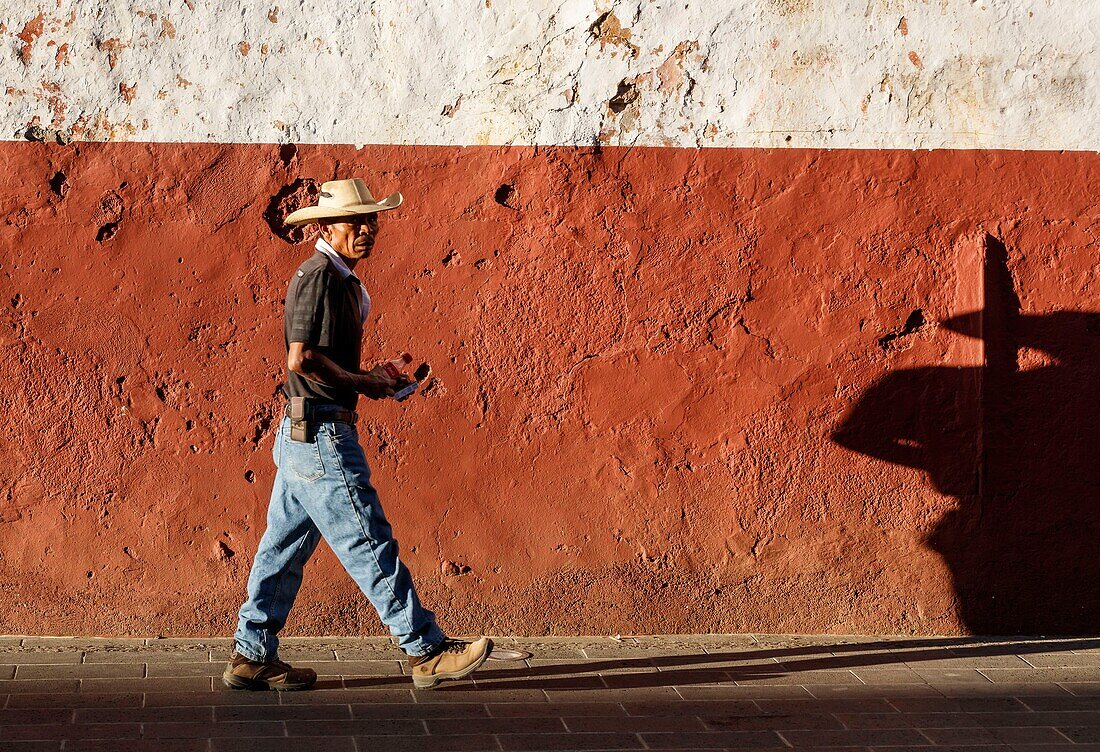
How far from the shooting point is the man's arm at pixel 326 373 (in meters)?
4.46

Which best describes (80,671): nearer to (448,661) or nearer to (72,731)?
(72,731)

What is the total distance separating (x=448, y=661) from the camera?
4676 millimetres

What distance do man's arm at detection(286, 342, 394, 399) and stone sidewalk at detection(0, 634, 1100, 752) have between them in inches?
43.8

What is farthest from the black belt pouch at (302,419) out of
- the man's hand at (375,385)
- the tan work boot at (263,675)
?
Answer: the tan work boot at (263,675)

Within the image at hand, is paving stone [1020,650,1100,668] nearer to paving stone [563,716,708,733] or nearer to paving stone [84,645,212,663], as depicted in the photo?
paving stone [563,716,708,733]

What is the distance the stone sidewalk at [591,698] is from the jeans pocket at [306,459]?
80cm

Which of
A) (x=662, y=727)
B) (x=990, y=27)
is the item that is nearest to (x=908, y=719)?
(x=662, y=727)

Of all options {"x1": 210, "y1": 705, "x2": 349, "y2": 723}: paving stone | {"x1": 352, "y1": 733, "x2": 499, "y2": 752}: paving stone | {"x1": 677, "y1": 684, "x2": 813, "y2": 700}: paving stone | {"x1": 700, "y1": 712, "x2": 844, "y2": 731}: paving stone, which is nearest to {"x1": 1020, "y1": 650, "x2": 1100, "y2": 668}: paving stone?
{"x1": 677, "y1": 684, "x2": 813, "y2": 700}: paving stone

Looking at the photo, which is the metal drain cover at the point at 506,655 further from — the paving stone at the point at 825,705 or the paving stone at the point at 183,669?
the paving stone at the point at 183,669

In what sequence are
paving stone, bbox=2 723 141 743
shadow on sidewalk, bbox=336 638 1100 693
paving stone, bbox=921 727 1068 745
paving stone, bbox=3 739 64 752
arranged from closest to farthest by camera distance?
1. paving stone, bbox=3 739 64 752
2. paving stone, bbox=2 723 141 743
3. paving stone, bbox=921 727 1068 745
4. shadow on sidewalk, bbox=336 638 1100 693

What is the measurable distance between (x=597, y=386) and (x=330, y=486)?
1336 mm

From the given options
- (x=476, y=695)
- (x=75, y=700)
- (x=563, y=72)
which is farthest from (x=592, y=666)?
(x=563, y=72)

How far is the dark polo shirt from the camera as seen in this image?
4.49m

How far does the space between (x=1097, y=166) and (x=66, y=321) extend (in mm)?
4285
